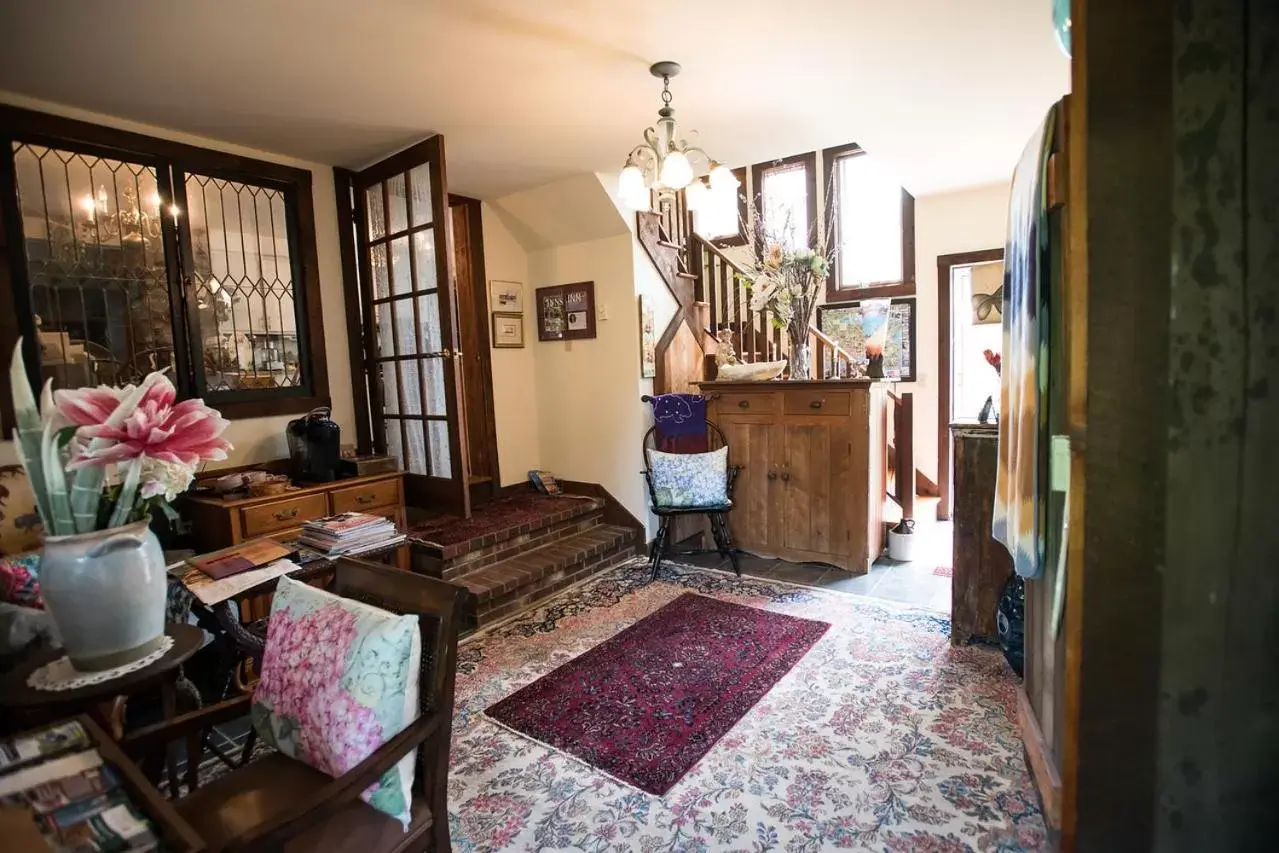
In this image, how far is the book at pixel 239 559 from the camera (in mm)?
2135

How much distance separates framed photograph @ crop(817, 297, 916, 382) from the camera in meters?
5.33

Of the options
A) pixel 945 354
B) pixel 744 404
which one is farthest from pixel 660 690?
pixel 945 354

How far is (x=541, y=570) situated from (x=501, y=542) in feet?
1.01

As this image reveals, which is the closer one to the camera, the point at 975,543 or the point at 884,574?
the point at 975,543

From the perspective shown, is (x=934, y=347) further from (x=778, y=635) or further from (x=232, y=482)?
(x=232, y=482)

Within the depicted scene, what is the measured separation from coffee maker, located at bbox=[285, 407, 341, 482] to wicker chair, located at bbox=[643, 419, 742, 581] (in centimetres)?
172

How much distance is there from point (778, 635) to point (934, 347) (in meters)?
3.32

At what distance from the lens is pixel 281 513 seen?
9.67 feet

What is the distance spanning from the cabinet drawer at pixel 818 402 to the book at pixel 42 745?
3.31m

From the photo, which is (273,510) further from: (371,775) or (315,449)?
(371,775)

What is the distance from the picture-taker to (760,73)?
105 inches

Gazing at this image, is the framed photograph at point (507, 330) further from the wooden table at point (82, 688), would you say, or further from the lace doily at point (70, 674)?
the lace doily at point (70, 674)

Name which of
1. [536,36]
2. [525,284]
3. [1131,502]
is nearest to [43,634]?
[536,36]

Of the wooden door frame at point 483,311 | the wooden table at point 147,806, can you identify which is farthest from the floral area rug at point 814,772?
the wooden door frame at point 483,311
